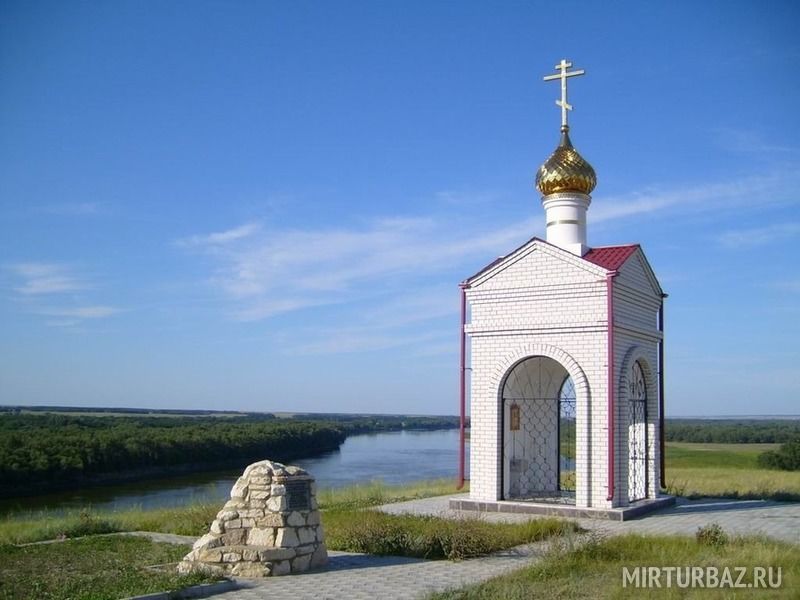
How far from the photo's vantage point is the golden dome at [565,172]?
45.3 ft

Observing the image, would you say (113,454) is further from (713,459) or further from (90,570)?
(90,570)

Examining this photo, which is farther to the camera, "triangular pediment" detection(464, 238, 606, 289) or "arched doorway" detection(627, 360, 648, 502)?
"arched doorway" detection(627, 360, 648, 502)

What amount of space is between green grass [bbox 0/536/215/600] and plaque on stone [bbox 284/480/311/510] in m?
1.13

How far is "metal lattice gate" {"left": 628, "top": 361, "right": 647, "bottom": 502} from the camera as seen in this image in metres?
13.7

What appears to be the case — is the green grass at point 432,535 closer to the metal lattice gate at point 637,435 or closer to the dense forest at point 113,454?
the metal lattice gate at point 637,435

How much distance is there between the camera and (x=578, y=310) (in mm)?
12664

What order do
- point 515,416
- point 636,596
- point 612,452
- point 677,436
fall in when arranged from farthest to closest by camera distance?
point 677,436 → point 515,416 → point 612,452 → point 636,596

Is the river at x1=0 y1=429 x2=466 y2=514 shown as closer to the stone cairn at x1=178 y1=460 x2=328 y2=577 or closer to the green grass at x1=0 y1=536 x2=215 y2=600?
the green grass at x1=0 y1=536 x2=215 y2=600

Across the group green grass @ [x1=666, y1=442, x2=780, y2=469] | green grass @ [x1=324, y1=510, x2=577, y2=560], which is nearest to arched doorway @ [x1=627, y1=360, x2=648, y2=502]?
green grass @ [x1=324, y1=510, x2=577, y2=560]

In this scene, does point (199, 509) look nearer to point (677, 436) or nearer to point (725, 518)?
point (725, 518)

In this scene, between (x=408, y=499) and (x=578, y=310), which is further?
(x=408, y=499)

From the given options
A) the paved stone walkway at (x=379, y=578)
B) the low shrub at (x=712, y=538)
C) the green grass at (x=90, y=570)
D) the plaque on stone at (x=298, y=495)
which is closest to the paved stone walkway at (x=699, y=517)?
the low shrub at (x=712, y=538)

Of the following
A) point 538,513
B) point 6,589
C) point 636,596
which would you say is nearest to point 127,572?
point 6,589

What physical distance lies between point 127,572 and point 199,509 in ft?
16.9
